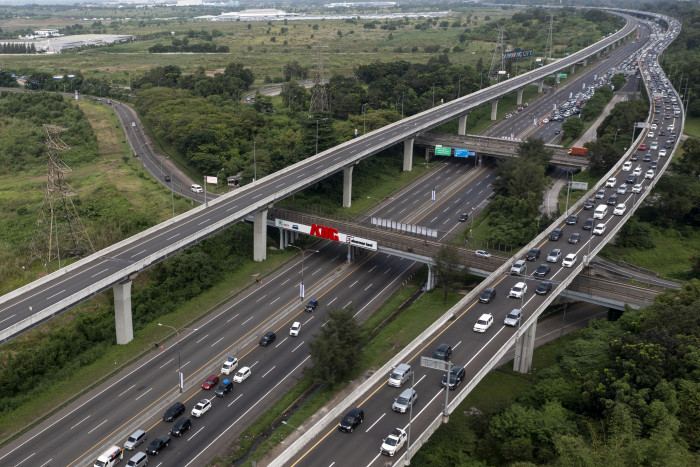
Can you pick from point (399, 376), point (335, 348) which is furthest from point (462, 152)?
point (399, 376)

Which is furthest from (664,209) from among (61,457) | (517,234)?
(61,457)

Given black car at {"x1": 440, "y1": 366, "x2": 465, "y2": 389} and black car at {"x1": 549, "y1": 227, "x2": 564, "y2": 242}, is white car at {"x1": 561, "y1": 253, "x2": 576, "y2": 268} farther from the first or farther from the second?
black car at {"x1": 440, "y1": 366, "x2": 465, "y2": 389}

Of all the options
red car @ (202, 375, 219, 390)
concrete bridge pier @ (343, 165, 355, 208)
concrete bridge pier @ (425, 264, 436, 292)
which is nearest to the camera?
red car @ (202, 375, 219, 390)

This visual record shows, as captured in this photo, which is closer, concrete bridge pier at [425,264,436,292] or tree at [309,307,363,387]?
tree at [309,307,363,387]

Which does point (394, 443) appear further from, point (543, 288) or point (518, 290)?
point (543, 288)

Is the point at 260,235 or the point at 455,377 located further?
the point at 260,235

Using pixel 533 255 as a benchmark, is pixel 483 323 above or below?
below

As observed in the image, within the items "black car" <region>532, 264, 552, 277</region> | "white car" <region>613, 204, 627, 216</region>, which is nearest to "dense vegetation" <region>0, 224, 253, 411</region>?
"black car" <region>532, 264, 552, 277</region>
